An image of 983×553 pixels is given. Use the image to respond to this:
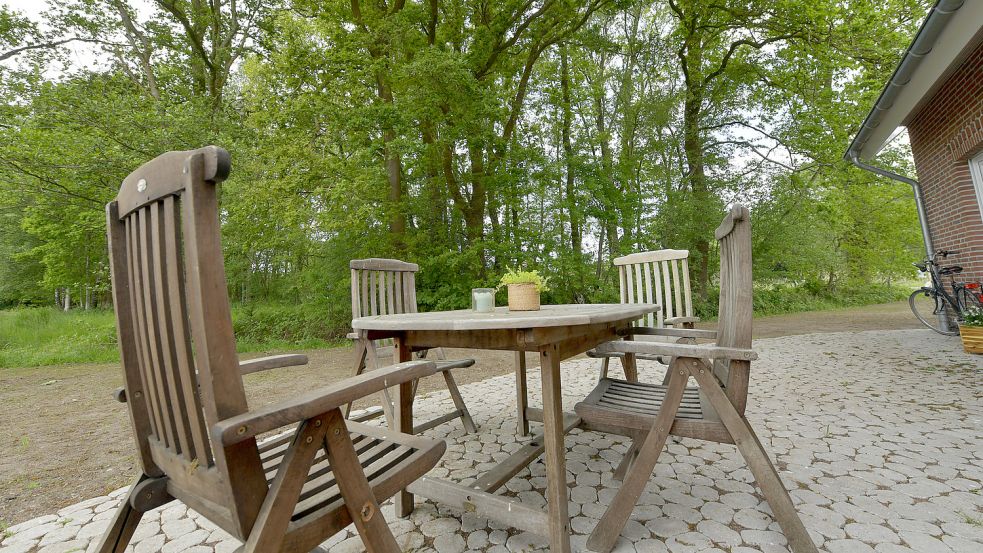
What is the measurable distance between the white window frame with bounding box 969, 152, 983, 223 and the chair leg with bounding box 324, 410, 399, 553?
6.76 m

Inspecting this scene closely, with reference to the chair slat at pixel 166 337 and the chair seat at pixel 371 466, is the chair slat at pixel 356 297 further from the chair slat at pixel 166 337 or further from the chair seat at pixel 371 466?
the chair slat at pixel 166 337

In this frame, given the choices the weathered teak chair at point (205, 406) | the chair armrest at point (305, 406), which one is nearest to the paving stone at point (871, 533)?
the weathered teak chair at point (205, 406)

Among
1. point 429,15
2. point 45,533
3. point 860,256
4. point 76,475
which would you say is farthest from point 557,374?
point 860,256

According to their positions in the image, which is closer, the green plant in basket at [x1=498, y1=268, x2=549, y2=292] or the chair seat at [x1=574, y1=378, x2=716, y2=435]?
the chair seat at [x1=574, y1=378, x2=716, y2=435]

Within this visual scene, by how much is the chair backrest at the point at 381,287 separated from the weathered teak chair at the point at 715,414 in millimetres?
1576

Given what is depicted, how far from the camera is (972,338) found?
165 inches

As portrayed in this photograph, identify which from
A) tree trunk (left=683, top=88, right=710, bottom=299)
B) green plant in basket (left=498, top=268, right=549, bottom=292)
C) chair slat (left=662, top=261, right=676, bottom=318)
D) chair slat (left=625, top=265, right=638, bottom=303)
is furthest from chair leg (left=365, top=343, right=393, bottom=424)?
tree trunk (left=683, top=88, right=710, bottom=299)

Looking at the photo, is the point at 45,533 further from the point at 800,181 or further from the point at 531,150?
the point at 800,181

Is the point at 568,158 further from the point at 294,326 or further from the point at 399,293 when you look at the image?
the point at 294,326

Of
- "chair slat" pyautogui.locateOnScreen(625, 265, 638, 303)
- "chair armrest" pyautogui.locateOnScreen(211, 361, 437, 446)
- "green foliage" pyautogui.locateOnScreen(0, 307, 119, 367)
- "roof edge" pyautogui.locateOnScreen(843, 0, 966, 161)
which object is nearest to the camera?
"chair armrest" pyautogui.locateOnScreen(211, 361, 437, 446)

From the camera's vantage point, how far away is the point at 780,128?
30.3ft

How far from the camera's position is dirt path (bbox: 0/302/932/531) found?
203 centimetres

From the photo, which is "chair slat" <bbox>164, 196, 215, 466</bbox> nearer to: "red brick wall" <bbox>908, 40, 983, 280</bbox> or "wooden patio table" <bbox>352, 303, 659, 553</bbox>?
"wooden patio table" <bbox>352, 303, 659, 553</bbox>

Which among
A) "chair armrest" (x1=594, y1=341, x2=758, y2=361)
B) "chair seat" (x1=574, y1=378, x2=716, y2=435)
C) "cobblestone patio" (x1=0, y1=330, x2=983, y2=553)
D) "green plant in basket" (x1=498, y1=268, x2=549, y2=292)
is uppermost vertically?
"green plant in basket" (x1=498, y1=268, x2=549, y2=292)
